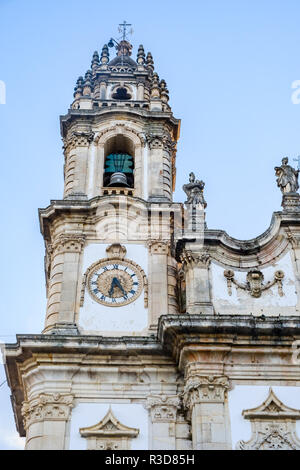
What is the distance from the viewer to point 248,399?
56.2 feet

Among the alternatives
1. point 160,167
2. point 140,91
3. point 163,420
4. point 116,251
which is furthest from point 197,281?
point 140,91

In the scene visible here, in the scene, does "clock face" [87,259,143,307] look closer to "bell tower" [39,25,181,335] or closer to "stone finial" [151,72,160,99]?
"bell tower" [39,25,181,335]

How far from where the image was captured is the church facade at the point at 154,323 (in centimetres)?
1725

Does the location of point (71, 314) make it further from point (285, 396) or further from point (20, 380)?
point (285, 396)

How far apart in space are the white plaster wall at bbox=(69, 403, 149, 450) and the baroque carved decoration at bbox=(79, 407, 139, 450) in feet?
0.39

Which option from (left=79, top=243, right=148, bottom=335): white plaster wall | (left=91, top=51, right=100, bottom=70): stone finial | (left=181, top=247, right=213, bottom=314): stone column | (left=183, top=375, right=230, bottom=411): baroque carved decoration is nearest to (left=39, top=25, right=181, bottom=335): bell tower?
(left=79, top=243, right=148, bottom=335): white plaster wall

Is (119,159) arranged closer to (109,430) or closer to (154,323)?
(154,323)

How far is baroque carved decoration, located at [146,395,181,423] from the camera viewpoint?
17.8 m

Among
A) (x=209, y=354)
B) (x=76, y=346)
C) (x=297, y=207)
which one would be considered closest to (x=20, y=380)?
(x=76, y=346)

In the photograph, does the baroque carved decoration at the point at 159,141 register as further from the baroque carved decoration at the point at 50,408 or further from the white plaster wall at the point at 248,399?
the white plaster wall at the point at 248,399

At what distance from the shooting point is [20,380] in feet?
63.3

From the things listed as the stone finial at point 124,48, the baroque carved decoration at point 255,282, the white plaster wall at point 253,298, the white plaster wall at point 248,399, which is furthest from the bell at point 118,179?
the stone finial at point 124,48
